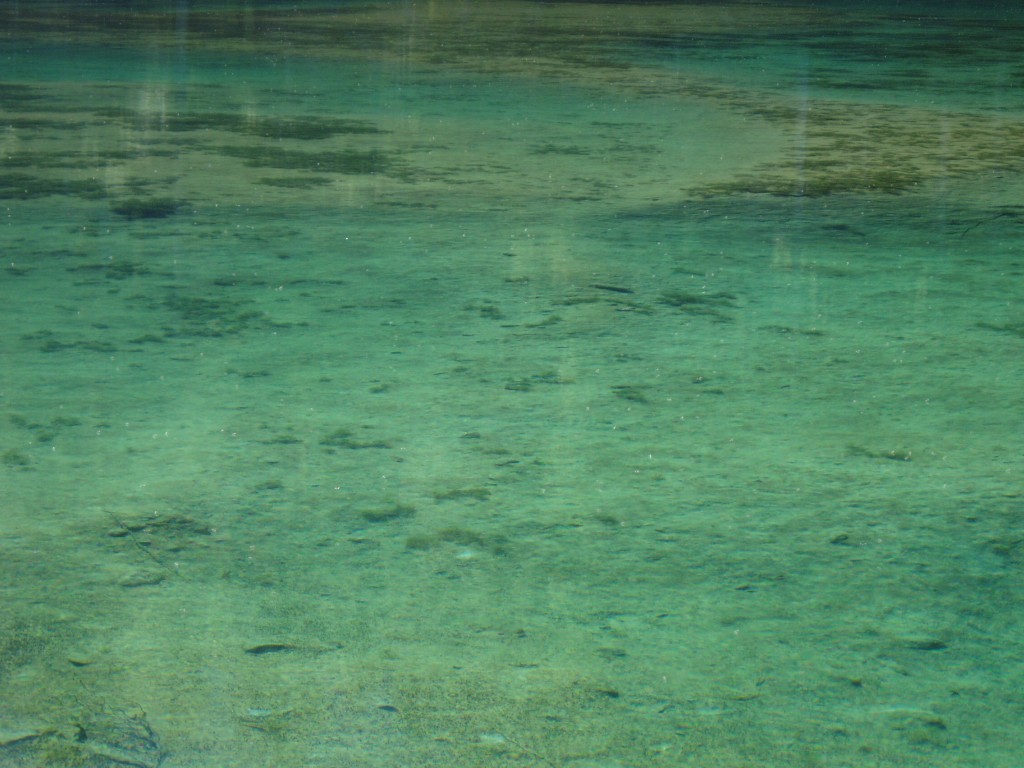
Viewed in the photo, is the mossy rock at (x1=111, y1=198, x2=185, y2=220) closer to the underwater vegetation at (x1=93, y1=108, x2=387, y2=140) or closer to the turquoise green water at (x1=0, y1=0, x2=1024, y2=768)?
the turquoise green water at (x1=0, y1=0, x2=1024, y2=768)

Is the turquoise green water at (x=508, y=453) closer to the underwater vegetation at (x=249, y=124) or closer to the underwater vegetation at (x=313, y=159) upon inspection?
the underwater vegetation at (x=313, y=159)

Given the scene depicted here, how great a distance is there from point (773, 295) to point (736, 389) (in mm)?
545

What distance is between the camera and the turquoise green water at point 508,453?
3.78 ft

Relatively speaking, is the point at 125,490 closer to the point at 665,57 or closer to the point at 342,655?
the point at 342,655

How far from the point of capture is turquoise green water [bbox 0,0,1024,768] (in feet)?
3.78

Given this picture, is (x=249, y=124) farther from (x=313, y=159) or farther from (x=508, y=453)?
(x=508, y=453)

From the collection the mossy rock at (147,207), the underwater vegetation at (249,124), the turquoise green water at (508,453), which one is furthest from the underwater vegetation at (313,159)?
the mossy rock at (147,207)

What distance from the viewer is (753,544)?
1452 mm

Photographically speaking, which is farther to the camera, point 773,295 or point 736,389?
point 773,295

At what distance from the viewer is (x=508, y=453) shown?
5.55 ft

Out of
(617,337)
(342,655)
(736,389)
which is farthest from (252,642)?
(617,337)

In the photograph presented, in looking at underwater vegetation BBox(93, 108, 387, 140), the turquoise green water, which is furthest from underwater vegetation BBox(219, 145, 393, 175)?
underwater vegetation BBox(93, 108, 387, 140)

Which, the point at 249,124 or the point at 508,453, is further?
the point at 249,124

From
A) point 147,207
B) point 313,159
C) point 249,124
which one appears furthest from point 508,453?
point 249,124
